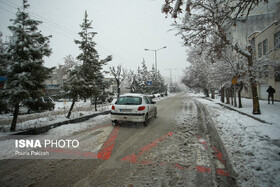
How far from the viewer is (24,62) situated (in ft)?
20.9

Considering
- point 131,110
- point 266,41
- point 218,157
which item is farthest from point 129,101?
point 266,41

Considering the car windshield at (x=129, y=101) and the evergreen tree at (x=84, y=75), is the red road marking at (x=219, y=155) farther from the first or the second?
the evergreen tree at (x=84, y=75)

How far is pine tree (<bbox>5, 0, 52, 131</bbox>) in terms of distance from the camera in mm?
6078

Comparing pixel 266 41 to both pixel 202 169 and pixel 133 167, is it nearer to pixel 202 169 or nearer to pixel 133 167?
pixel 202 169

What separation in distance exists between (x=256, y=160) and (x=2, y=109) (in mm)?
8872

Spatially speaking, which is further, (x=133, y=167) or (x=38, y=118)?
(x=38, y=118)

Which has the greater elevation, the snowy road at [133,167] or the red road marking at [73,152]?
the red road marking at [73,152]

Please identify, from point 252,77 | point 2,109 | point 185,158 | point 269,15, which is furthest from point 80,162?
point 269,15

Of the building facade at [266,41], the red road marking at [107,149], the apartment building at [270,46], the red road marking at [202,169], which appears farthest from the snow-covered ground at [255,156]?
the apartment building at [270,46]

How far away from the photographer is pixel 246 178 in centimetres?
275

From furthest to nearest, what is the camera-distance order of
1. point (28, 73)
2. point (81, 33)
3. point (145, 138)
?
1. point (81, 33)
2. point (28, 73)
3. point (145, 138)

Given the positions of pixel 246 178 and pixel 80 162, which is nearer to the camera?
pixel 246 178

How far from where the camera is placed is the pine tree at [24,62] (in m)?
6.08

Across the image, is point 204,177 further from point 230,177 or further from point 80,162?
point 80,162
